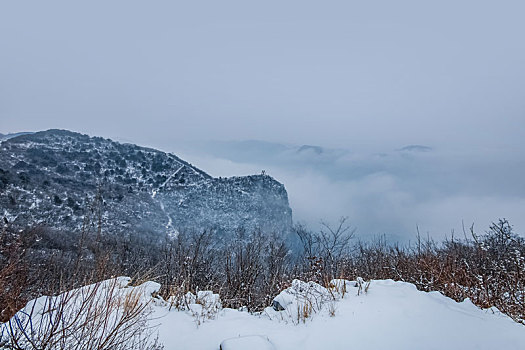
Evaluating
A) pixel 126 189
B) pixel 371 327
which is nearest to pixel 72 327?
pixel 371 327

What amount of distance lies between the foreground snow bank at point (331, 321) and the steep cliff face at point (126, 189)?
114ft

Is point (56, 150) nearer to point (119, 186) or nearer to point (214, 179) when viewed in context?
point (119, 186)

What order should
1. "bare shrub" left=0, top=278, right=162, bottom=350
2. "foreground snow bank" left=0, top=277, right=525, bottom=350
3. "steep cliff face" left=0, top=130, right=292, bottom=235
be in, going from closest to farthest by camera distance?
"bare shrub" left=0, top=278, right=162, bottom=350 → "foreground snow bank" left=0, top=277, right=525, bottom=350 → "steep cliff face" left=0, top=130, right=292, bottom=235

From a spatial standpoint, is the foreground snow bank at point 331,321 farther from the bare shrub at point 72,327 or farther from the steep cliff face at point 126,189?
the steep cliff face at point 126,189

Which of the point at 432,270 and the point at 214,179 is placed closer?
the point at 432,270

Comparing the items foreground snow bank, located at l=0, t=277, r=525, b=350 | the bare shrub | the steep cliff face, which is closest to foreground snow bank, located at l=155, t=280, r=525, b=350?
foreground snow bank, located at l=0, t=277, r=525, b=350

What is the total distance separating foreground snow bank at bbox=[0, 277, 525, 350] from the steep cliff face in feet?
114

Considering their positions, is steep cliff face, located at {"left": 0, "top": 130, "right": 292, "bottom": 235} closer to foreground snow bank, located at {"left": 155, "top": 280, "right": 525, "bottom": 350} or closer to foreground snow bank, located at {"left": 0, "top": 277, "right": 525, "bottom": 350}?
foreground snow bank, located at {"left": 0, "top": 277, "right": 525, "bottom": 350}

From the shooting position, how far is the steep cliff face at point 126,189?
40.2 m

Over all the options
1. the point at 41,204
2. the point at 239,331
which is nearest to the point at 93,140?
the point at 41,204

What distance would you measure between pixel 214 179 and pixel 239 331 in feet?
207

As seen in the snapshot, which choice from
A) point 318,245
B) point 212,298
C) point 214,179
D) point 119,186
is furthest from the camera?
point 214,179

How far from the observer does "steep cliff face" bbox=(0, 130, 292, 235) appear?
40.2 metres

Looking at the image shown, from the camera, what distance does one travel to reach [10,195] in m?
35.3
